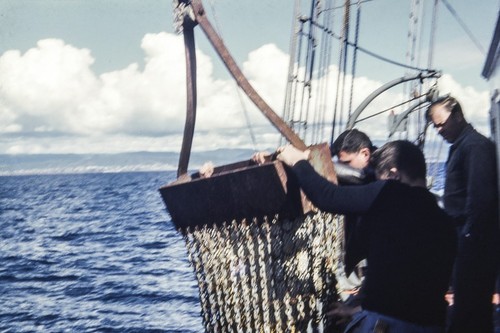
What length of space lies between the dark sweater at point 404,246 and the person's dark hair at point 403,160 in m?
0.12

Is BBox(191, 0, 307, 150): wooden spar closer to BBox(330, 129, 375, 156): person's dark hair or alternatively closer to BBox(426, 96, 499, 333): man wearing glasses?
BBox(330, 129, 375, 156): person's dark hair

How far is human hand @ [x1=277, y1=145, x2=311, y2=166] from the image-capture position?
2.78 meters

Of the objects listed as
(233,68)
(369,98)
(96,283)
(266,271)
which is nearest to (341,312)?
(266,271)

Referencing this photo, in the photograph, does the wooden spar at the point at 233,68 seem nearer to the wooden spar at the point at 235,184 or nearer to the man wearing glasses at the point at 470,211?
the wooden spar at the point at 235,184

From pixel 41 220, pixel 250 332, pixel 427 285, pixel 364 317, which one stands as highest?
pixel 427 285

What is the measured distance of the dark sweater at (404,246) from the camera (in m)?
2.37

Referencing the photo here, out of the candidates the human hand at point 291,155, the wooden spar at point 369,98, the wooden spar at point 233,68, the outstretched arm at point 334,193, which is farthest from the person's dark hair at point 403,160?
the wooden spar at point 369,98

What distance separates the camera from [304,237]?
3154mm

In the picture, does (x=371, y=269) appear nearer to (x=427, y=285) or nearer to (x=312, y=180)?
(x=427, y=285)

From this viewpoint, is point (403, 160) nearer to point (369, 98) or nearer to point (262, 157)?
point (262, 157)

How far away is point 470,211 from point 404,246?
160cm

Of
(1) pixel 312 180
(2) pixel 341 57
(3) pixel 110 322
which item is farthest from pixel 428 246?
(3) pixel 110 322

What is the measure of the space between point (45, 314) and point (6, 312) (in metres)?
1.53

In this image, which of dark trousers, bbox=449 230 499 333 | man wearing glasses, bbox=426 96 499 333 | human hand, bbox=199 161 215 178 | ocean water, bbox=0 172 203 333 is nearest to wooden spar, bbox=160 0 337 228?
human hand, bbox=199 161 215 178
